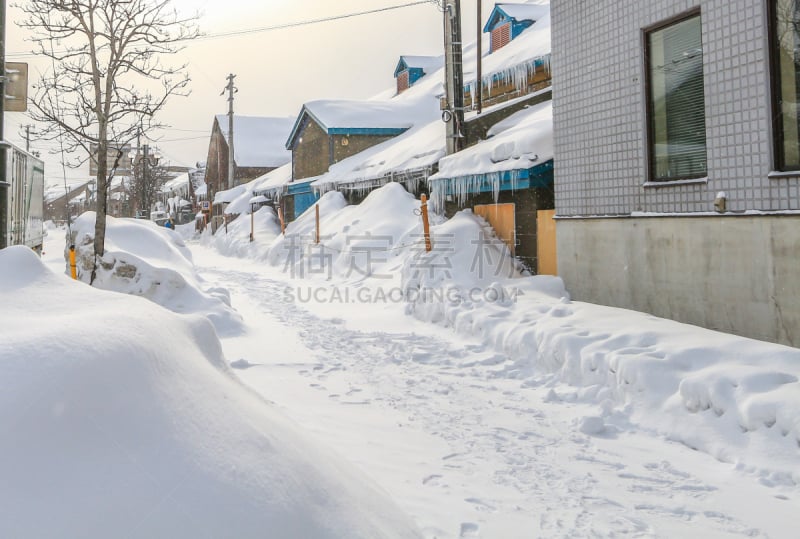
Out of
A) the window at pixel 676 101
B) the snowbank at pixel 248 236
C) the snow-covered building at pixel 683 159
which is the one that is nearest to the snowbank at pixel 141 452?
the snow-covered building at pixel 683 159

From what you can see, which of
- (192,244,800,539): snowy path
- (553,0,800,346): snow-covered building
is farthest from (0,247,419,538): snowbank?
(553,0,800,346): snow-covered building

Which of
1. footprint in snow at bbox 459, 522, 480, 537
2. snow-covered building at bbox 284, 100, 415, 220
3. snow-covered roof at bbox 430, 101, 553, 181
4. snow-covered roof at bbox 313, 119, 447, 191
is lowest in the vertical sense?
footprint in snow at bbox 459, 522, 480, 537

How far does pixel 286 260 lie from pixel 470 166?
357 inches

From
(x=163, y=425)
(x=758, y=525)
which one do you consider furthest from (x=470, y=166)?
(x=163, y=425)

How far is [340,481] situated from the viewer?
2635 mm

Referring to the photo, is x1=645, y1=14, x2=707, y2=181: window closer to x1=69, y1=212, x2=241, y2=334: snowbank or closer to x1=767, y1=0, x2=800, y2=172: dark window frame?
x1=767, y1=0, x2=800, y2=172: dark window frame

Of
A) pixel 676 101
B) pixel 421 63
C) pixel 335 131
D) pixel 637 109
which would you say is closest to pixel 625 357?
pixel 676 101

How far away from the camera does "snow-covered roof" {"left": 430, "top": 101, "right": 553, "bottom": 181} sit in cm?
1150

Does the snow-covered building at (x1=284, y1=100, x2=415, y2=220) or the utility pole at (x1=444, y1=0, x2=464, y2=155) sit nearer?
the utility pole at (x1=444, y1=0, x2=464, y2=155)

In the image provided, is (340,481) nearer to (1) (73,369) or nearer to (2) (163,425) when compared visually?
(2) (163,425)

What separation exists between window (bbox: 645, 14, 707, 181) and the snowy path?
10.2 ft

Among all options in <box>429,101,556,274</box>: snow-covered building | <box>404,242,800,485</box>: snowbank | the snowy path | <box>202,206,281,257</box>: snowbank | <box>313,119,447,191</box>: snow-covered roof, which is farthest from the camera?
<box>202,206,281,257</box>: snowbank

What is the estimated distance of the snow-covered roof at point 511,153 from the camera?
1150 centimetres

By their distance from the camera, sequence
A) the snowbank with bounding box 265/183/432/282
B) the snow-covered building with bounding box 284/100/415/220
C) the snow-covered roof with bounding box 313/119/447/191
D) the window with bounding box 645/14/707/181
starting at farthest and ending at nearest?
the snow-covered building with bounding box 284/100/415/220
the snow-covered roof with bounding box 313/119/447/191
the snowbank with bounding box 265/183/432/282
the window with bounding box 645/14/707/181
